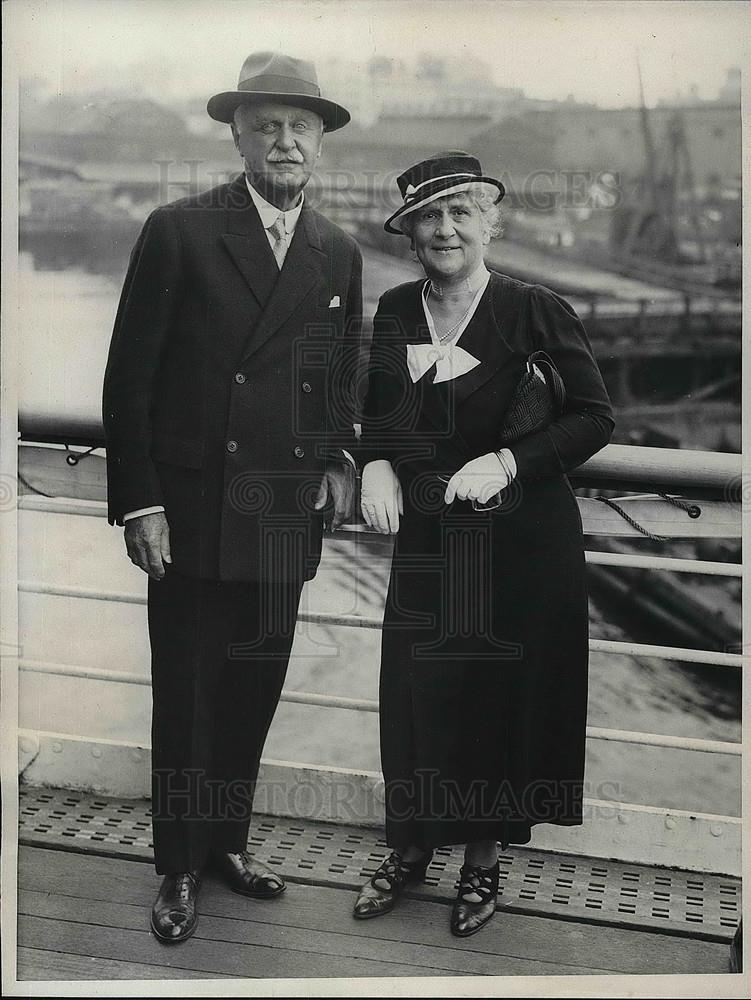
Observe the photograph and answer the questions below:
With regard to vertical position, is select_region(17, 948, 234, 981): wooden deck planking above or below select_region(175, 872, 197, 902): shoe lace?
below

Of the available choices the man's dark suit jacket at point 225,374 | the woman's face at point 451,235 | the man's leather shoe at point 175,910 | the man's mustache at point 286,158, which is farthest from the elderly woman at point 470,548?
the man's leather shoe at point 175,910

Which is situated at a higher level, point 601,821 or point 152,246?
point 152,246

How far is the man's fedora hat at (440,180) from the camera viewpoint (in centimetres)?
284

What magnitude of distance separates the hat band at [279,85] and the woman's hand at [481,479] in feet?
3.23

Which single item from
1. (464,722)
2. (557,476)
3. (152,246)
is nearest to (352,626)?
(464,722)

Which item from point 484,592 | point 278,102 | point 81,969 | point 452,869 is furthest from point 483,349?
point 81,969

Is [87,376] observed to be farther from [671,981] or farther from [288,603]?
[671,981]

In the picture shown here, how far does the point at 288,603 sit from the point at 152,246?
3.08 feet

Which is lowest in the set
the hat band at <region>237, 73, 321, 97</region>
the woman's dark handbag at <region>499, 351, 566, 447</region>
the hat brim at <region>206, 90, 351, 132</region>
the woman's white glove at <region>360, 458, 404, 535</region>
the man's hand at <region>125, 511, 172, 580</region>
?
the man's hand at <region>125, 511, 172, 580</region>

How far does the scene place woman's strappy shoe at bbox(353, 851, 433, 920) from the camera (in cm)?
296

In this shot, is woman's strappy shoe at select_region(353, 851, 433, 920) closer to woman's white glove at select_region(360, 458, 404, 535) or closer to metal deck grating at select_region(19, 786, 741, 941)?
metal deck grating at select_region(19, 786, 741, 941)

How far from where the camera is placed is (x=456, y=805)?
298cm

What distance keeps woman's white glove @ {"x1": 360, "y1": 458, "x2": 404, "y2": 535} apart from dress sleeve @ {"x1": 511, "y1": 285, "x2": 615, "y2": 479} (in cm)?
31

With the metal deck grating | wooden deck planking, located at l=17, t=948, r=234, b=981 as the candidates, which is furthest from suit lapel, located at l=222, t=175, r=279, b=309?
wooden deck planking, located at l=17, t=948, r=234, b=981
